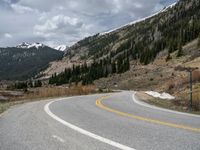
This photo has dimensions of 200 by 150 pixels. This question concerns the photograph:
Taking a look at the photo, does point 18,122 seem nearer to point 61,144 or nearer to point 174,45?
point 61,144

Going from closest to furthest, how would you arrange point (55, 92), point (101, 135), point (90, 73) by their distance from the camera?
point (101, 135) < point (55, 92) < point (90, 73)

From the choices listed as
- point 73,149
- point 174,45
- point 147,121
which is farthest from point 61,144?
point 174,45

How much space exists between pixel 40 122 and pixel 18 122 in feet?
2.77

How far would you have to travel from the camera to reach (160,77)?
210 feet

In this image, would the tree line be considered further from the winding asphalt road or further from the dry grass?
the winding asphalt road

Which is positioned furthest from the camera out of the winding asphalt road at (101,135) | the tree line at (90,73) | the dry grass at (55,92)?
the tree line at (90,73)

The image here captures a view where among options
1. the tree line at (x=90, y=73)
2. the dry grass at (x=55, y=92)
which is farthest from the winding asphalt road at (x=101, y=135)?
the tree line at (x=90, y=73)

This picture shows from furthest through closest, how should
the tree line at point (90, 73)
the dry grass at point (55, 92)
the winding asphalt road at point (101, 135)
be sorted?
the tree line at point (90, 73) < the dry grass at point (55, 92) < the winding asphalt road at point (101, 135)

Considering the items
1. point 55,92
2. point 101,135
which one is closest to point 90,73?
point 55,92

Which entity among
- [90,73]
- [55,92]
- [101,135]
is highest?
[90,73]

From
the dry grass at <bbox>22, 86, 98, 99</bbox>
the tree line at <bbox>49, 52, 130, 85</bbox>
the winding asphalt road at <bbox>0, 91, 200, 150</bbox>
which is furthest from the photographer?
the tree line at <bbox>49, 52, 130, 85</bbox>

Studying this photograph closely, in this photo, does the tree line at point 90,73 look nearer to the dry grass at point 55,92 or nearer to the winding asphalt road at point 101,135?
the dry grass at point 55,92

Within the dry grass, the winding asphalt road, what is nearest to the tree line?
the dry grass

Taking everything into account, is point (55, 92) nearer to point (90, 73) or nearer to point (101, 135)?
point (101, 135)
